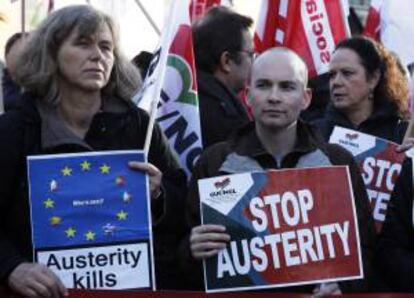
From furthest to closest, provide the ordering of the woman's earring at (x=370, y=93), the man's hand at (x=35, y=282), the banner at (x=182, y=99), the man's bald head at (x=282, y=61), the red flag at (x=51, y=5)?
the red flag at (x=51, y=5) → the woman's earring at (x=370, y=93) → the banner at (x=182, y=99) → the man's bald head at (x=282, y=61) → the man's hand at (x=35, y=282)

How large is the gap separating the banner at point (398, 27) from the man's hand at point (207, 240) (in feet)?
10.7

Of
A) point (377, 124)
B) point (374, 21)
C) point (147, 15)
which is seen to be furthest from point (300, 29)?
point (377, 124)

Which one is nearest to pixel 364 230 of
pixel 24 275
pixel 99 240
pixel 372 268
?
pixel 372 268

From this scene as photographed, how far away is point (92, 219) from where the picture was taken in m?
4.41

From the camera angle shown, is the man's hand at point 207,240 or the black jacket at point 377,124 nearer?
the man's hand at point 207,240

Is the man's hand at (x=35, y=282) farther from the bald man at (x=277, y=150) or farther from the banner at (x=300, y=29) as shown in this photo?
the banner at (x=300, y=29)

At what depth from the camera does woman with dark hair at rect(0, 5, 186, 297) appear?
14.5 ft

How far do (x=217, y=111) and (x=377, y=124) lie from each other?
2.76ft

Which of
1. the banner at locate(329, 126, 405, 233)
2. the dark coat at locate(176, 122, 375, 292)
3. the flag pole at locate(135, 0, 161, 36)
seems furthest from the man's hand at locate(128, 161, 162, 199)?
the flag pole at locate(135, 0, 161, 36)

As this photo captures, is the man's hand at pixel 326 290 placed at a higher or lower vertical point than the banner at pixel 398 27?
lower

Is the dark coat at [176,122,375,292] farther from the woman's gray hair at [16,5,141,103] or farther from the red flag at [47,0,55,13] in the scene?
the red flag at [47,0,55,13]

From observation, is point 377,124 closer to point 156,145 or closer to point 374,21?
point 156,145

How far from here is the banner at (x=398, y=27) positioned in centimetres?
729

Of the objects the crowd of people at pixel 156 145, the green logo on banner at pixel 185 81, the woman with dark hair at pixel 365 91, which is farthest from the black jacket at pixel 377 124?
the crowd of people at pixel 156 145
